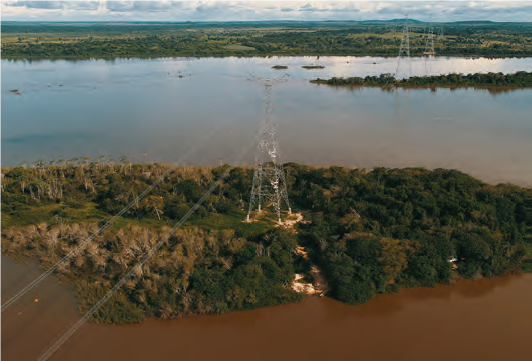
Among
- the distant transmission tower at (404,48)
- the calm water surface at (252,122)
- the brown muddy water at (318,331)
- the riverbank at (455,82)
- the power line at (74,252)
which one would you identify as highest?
the distant transmission tower at (404,48)

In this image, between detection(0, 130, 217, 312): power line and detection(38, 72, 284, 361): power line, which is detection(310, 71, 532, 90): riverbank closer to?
detection(0, 130, 217, 312): power line

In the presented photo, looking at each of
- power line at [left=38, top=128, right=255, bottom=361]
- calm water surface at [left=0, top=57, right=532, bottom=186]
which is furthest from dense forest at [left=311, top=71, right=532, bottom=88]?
power line at [left=38, top=128, right=255, bottom=361]

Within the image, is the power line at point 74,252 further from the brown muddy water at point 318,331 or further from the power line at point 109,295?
the power line at point 109,295

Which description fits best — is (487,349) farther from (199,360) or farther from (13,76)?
(13,76)

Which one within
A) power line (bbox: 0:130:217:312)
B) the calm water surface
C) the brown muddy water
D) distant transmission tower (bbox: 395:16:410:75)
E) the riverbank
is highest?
distant transmission tower (bbox: 395:16:410:75)

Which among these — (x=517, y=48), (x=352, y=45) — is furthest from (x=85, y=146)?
(x=517, y=48)

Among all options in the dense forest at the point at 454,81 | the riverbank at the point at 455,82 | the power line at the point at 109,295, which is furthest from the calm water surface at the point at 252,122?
the power line at the point at 109,295
